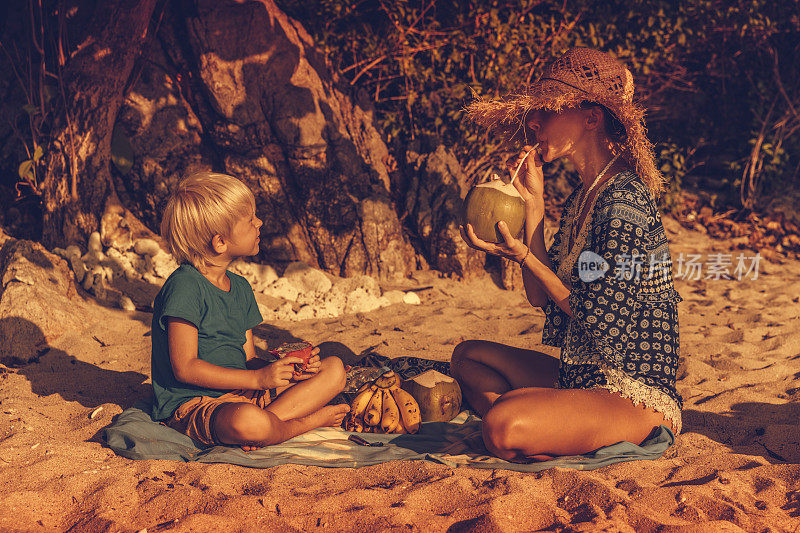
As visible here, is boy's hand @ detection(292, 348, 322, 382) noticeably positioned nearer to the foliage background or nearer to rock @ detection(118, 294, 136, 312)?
rock @ detection(118, 294, 136, 312)

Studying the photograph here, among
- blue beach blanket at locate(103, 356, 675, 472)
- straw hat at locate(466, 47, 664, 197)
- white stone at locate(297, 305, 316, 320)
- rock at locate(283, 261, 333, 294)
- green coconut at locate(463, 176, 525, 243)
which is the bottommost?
blue beach blanket at locate(103, 356, 675, 472)

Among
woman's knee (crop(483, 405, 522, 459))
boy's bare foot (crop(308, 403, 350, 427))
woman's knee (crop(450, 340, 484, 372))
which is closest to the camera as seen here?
woman's knee (crop(483, 405, 522, 459))

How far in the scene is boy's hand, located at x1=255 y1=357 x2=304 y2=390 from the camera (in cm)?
312

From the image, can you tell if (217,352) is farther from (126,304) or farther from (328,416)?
(126,304)

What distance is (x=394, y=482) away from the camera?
114 inches

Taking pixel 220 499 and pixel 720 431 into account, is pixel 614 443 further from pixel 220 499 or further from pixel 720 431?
pixel 220 499

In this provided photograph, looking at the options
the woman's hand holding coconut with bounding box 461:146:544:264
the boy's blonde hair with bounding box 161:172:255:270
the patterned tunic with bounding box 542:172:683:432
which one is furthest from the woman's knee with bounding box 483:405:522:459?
the boy's blonde hair with bounding box 161:172:255:270

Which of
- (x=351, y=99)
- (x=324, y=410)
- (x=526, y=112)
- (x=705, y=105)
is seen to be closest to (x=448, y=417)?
(x=324, y=410)

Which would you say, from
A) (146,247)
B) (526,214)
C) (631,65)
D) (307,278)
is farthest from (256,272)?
(631,65)

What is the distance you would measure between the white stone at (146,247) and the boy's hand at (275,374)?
11.1ft

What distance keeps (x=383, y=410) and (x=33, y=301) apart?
114 inches

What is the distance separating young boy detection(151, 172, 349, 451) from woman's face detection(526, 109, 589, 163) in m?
1.43

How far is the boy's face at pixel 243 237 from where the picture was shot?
332 centimetres

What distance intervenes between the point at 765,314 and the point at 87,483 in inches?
199
